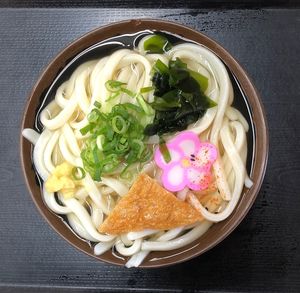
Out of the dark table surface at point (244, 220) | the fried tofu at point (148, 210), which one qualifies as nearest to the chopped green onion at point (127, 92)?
the fried tofu at point (148, 210)

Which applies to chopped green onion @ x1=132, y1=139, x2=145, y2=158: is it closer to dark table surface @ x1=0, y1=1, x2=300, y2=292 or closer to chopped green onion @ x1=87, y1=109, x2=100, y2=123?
chopped green onion @ x1=87, y1=109, x2=100, y2=123

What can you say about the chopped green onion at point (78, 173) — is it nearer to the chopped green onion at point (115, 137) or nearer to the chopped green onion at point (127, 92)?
the chopped green onion at point (115, 137)

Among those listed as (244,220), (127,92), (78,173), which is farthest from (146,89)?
(244,220)

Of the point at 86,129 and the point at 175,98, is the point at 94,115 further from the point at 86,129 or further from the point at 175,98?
the point at 175,98

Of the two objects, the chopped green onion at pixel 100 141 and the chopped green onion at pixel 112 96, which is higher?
the chopped green onion at pixel 112 96

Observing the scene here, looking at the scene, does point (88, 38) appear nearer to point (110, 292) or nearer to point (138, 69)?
point (138, 69)

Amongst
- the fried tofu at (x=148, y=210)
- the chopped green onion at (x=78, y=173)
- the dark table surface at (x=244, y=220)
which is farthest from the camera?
the dark table surface at (x=244, y=220)
